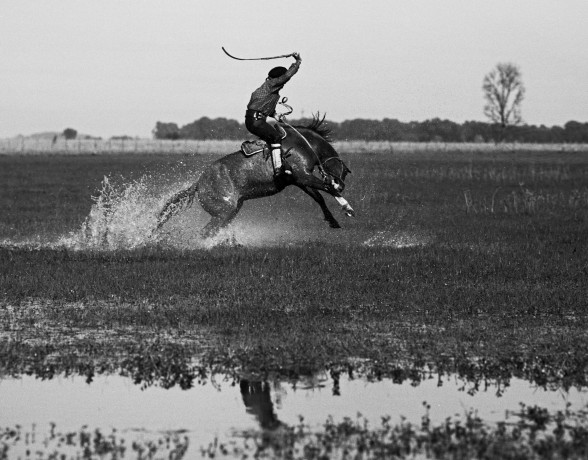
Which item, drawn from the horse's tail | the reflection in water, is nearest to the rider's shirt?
the horse's tail

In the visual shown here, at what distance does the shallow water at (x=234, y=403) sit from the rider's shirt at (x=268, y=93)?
933 cm

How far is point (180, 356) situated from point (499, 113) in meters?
130

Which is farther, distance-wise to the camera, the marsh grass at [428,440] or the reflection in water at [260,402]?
the reflection in water at [260,402]

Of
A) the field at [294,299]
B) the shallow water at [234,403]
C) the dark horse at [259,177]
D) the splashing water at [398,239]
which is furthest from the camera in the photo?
the splashing water at [398,239]

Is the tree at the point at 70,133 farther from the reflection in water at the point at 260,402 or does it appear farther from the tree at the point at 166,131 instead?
the reflection in water at the point at 260,402

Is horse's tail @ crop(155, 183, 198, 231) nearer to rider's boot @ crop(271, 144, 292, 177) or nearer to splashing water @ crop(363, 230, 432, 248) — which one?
rider's boot @ crop(271, 144, 292, 177)

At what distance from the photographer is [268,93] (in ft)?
59.6

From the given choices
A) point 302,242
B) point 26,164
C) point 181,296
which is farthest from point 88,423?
point 26,164

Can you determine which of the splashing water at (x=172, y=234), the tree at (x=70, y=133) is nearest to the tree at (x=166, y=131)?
the tree at (x=70, y=133)

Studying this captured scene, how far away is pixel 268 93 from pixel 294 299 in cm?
602

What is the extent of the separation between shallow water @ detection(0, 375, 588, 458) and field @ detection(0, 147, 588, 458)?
257 millimetres

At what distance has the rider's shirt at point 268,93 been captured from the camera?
18.0m

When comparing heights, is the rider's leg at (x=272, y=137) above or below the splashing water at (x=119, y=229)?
above

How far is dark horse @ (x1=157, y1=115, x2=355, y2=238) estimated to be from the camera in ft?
59.9
